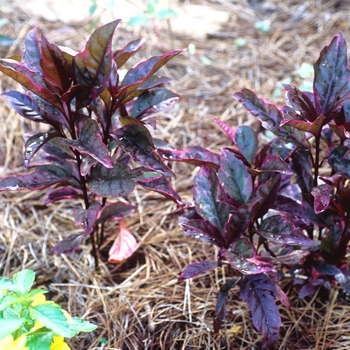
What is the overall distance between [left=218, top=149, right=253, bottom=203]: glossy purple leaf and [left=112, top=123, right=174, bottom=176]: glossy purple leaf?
7.6 inches

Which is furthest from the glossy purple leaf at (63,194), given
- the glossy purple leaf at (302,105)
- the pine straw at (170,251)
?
the glossy purple leaf at (302,105)

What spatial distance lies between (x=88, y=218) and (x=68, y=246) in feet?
0.68

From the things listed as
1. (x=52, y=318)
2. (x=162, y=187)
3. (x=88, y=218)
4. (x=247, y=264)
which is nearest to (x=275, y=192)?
(x=247, y=264)

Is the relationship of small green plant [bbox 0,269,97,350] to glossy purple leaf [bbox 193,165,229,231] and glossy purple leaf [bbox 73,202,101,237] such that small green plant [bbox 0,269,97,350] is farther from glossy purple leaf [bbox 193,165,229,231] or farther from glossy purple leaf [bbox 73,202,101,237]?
glossy purple leaf [bbox 193,165,229,231]

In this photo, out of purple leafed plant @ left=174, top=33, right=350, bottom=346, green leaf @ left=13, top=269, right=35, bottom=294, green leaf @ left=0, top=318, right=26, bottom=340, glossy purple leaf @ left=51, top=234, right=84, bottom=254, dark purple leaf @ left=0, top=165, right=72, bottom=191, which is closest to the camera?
green leaf @ left=0, top=318, right=26, bottom=340

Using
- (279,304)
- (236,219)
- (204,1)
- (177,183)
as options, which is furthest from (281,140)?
(204,1)

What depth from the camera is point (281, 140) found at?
1.57m

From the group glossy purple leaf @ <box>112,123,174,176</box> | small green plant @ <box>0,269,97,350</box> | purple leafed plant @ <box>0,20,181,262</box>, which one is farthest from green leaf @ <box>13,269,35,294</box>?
glossy purple leaf @ <box>112,123,174,176</box>

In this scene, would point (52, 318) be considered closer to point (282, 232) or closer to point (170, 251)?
point (282, 232)

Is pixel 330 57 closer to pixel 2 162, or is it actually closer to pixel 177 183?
pixel 177 183

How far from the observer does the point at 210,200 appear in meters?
1.49

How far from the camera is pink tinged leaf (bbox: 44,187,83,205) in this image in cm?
167

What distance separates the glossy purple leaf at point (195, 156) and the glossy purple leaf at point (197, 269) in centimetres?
30

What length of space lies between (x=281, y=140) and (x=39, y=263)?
1031 millimetres
